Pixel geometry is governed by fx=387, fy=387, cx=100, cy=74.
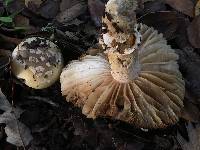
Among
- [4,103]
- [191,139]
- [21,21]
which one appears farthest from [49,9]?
[191,139]

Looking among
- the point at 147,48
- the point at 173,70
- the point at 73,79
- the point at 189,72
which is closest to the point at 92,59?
the point at 73,79

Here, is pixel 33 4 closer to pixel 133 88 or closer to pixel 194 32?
pixel 133 88

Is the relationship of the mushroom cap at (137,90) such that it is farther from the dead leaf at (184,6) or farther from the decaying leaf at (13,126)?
the dead leaf at (184,6)

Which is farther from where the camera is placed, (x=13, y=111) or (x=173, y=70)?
(x=13, y=111)

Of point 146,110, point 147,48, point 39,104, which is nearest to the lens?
point 146,110

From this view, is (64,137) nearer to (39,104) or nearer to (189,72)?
(39,104)

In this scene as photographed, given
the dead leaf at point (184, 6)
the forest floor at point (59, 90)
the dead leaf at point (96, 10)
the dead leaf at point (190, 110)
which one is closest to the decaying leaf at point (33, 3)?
the forest floor at point (59, 90)

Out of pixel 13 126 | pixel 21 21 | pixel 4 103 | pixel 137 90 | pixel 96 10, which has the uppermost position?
pixel 96 10
